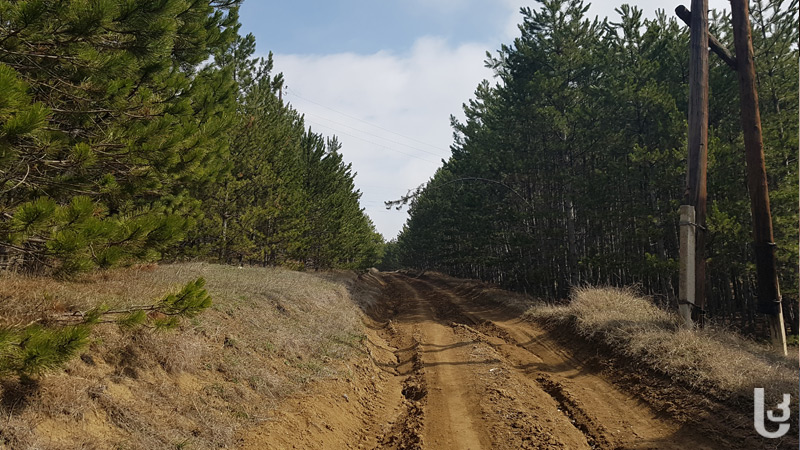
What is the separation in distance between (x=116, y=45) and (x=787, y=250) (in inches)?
718

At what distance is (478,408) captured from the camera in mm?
6473

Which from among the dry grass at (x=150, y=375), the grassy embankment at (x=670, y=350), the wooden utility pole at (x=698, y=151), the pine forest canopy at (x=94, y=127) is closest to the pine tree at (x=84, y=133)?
the pine forest canopy at (x=94, y=127)

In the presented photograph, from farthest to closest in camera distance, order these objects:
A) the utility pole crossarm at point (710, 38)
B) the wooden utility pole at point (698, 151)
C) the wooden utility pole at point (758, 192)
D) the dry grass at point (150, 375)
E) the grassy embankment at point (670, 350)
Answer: the utility pole crossarm at point (710, 38), the wooden utility pole at point (758, 192), the wooden utility pole at point (698, 151), the grassy embankment at point (670, 350), the dry grass at point (150, 375)

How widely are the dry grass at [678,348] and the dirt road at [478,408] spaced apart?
0.79 meters

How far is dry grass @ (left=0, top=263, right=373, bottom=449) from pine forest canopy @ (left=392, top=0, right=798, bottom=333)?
10.5 meters

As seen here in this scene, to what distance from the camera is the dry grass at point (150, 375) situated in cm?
364

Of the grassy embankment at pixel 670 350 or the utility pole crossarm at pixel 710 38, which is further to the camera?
the utility pole crossarm at pixel 710 38

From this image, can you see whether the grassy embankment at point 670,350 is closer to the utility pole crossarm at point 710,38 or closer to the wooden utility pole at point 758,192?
the wooden utility pole at point 758,192

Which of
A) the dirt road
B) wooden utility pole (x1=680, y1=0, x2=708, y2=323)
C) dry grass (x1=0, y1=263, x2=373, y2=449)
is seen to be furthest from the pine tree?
wooden utility pole (x1=680, y1=0, x2=708, y2=323)

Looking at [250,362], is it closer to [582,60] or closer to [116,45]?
[116,45]

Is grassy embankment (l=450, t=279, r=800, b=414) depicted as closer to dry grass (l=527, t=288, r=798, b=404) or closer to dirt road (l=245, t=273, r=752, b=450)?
dry grass (l=527, t=288, r=798, b=404)

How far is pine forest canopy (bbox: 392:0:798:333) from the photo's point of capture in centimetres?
1464

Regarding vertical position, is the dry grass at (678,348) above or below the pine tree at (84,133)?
below

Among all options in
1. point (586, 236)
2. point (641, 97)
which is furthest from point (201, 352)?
point (586, 236)
